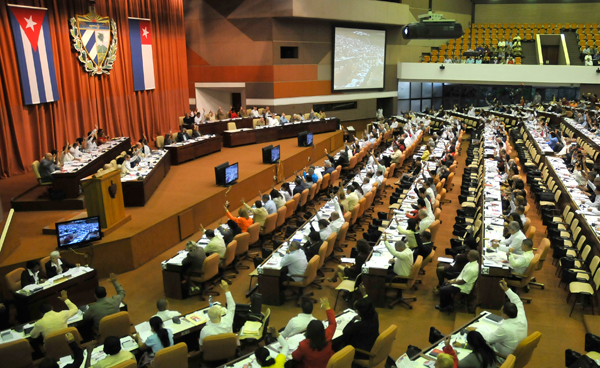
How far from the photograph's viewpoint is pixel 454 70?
25656 mm

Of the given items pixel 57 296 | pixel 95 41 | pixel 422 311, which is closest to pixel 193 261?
pixel 57 296

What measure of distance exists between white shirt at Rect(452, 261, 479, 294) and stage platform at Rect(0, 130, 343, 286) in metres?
6.02

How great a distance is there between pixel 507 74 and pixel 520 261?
20.1 m

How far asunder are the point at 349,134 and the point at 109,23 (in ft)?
38.7

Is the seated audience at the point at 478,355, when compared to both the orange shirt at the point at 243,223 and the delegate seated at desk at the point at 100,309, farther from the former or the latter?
the orange shirt at the point at 243,223

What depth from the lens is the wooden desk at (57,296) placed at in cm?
691

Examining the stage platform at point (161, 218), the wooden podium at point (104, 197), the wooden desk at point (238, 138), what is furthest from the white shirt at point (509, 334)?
the wooden desk at point (238, 138)

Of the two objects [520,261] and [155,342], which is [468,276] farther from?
[155,342]

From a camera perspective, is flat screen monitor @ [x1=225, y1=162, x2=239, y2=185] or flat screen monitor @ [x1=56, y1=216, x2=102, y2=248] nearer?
flat screen monitor @ [x1=56, y1=216, x2=102, y2=248]

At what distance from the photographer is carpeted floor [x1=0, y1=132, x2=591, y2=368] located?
6348 millimetres

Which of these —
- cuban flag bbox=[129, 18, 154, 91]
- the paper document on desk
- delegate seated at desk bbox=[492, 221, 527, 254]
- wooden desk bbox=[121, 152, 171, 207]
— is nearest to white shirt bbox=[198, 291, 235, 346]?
the paper document on desk

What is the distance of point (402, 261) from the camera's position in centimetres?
742

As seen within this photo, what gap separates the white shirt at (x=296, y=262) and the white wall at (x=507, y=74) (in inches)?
826

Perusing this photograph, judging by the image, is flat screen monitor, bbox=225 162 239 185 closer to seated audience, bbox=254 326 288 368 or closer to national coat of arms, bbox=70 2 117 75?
national coat of arms, bbox=70 2 117 75
